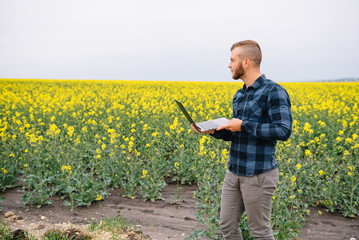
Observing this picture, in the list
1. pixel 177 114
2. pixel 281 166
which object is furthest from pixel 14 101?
pixel 281 166

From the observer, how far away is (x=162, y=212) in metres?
3.81

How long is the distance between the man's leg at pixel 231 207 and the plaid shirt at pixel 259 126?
4.5 inches

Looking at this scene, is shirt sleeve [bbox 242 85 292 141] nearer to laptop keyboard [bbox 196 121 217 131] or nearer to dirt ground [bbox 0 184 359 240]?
laptop keyboard [bbox 196 121 217 131]

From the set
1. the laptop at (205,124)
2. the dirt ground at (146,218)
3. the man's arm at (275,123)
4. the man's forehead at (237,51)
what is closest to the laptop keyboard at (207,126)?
the laptop at (205,124)

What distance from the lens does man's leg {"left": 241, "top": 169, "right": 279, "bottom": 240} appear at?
1.87 m

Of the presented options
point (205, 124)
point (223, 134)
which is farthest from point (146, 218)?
point (205, 124)

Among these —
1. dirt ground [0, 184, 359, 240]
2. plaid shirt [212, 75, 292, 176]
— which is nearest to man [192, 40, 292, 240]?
plaid shirt [212, 75, 292, 176]

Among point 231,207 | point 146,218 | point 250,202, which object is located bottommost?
point 146,218

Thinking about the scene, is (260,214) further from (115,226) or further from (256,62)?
(115,226)

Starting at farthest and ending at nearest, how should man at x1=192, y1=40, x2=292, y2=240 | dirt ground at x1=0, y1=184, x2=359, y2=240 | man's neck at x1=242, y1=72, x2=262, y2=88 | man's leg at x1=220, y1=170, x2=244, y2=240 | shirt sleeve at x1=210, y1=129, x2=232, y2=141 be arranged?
dirt ground at x1=0, y1=184, x2=359, y2=240 < shirt sleeve at x1=210, y1=129, x2=232, y2=141 < man's leg at x1=220, y1=170, x2=244, y2=240 < man's neck at x1=242, y1=72, x2=262, y2=88 < man at x1=192, y1=40, x2=292, y2=240

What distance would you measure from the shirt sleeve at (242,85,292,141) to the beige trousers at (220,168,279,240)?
32cm

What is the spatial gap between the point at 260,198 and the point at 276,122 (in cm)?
55

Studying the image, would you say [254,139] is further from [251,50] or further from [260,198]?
[251,50]

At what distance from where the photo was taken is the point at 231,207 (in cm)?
206
